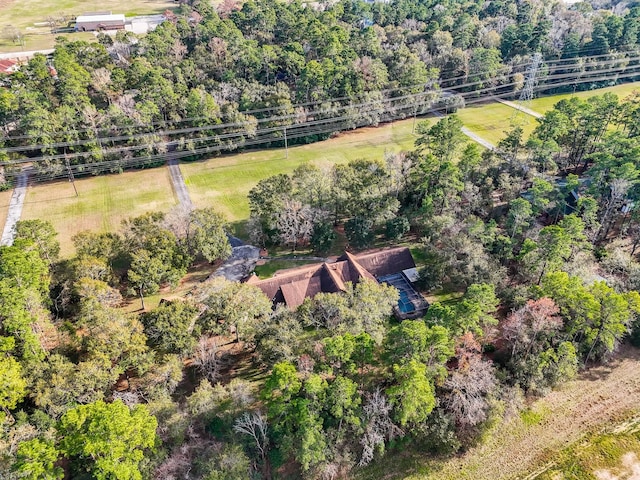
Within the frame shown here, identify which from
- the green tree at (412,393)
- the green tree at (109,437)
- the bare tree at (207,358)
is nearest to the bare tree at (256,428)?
the green tree at (109,437)

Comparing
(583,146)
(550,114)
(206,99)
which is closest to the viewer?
(550,114)

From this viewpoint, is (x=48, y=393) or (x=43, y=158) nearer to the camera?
(x=48, y=393)

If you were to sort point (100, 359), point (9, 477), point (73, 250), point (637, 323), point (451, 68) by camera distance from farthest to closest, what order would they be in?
point (451, 68), point (73, 250), point (637, 323), point (100, 359), point (9, 477)

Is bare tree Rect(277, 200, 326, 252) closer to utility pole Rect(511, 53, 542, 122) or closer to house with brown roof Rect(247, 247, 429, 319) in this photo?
house with brown roof Rect(247, 247, 429, 319)

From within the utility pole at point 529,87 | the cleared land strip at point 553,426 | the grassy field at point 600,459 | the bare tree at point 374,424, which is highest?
the utility pole at point 529,87

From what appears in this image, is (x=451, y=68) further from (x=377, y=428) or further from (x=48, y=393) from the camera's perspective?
(x=48, y=393)

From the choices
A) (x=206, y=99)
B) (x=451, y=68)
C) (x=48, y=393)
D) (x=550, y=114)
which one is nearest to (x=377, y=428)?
(x=48, y=393)

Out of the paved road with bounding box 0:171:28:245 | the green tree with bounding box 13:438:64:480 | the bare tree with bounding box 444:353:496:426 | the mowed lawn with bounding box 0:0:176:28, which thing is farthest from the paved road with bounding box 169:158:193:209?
the mowed lawn with bounding box 0:0:176:28

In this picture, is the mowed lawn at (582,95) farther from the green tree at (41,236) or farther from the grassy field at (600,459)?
the green tree at (41,236)
